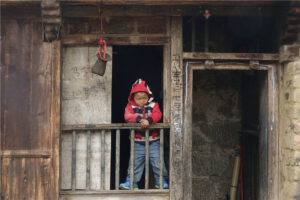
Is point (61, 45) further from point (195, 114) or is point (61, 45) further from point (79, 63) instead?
point (195, 114)

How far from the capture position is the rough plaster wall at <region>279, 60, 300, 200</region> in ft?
16.4

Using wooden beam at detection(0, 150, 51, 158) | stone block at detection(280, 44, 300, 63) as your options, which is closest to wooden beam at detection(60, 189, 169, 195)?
wooden beam at detection(0, 150, 51, 158)

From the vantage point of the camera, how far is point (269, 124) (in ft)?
17.9

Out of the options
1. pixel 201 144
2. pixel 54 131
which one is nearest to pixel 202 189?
pixel 201 144

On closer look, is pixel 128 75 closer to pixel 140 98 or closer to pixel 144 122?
pixel 140 98

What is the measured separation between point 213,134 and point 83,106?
2.86 meters

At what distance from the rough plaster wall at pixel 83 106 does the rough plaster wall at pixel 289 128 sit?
2324 mm

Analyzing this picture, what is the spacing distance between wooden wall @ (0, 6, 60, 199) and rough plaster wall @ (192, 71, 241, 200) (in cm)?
296

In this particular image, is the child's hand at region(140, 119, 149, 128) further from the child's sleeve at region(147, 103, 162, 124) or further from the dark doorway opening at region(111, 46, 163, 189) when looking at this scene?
the dark doorway opening at region(111, 46, 163, 189)

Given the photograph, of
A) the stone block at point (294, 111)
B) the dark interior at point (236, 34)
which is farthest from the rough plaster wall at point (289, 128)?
the dark interior at point (236, 34)

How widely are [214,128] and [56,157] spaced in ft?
10.6

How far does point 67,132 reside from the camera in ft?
17.5

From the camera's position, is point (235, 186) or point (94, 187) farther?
point (235, 186)

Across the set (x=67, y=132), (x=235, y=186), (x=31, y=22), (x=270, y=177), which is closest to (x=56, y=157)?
(x=67, y=132)
